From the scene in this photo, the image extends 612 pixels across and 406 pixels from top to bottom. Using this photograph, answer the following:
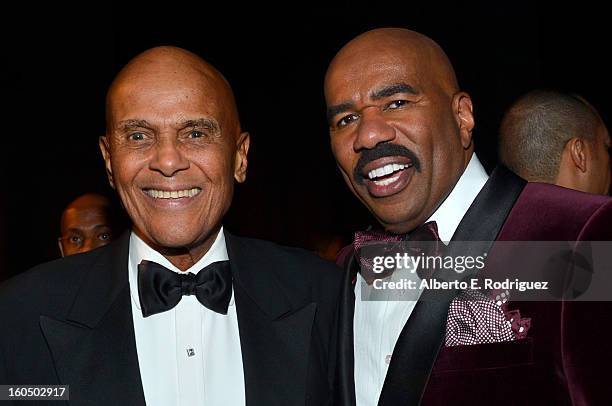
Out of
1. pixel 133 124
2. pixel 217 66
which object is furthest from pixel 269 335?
pixel 217 66

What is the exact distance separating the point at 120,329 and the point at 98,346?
9 cm

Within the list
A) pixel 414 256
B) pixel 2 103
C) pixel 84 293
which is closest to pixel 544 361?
pixel 414 256

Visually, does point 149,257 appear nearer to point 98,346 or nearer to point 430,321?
point 98,346

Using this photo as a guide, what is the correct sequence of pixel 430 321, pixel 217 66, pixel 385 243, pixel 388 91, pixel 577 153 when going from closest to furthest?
pixel 430 321, pixel 388 91, pixel 385 243, pixel 577 153, pixel 217 66

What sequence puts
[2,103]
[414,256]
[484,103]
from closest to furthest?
[414,256] → [484,103] → [2,103]

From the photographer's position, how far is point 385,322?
8.53ft

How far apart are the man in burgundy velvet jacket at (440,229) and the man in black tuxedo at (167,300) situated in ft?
0.84

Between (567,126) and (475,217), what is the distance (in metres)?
1.42

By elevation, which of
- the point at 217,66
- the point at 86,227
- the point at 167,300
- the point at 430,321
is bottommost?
the point at 430,321

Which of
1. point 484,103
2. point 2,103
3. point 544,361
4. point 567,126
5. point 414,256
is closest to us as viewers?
point 544,361

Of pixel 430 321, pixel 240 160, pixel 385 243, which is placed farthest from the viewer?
pixel 240 160

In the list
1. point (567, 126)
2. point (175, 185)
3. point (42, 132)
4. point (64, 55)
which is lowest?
point (175, 185)

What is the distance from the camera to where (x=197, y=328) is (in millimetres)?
2705

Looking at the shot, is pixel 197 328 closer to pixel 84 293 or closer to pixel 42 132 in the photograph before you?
pixel 84 293
